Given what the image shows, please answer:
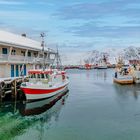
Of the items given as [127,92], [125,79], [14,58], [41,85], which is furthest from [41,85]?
[125,79]

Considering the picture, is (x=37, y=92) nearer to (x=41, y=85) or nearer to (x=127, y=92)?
(x=41, y=85)

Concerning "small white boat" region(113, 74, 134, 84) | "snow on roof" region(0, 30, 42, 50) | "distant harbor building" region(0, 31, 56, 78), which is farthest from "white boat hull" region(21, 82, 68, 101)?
"small white boat" region(113, 74, 134, 84)

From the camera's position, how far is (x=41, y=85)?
30578 millimetres

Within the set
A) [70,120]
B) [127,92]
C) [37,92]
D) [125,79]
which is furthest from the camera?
[125,79]

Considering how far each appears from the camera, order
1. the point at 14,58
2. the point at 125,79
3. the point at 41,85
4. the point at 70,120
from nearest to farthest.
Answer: the point at 70,120
the point at 41,85
the point at 14,58
the point at 125,79

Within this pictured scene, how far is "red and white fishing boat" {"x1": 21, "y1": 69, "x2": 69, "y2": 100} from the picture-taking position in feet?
98.2

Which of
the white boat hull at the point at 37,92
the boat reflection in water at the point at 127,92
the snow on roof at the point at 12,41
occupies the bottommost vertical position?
the boat reflection in water at the point at 127,92

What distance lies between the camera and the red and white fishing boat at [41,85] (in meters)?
29.9

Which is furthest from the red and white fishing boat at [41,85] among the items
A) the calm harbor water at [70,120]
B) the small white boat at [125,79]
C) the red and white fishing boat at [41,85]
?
the small white boat at [125,79]

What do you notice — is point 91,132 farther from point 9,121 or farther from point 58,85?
point 58,85

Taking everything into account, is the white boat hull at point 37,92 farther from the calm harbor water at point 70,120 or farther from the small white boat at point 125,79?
the small white boat at point 125,79

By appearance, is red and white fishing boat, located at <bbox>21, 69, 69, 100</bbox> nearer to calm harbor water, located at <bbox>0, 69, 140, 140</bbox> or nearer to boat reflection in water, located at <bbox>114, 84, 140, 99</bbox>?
calm harbor water, located at <bbox>0, 69, 140, 140</bbox>

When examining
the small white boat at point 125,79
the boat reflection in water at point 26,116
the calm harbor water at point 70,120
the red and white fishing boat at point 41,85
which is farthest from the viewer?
the small white boat at point 125,79

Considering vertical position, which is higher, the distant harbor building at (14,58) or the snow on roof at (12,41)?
the snow on roof at (12,41)
